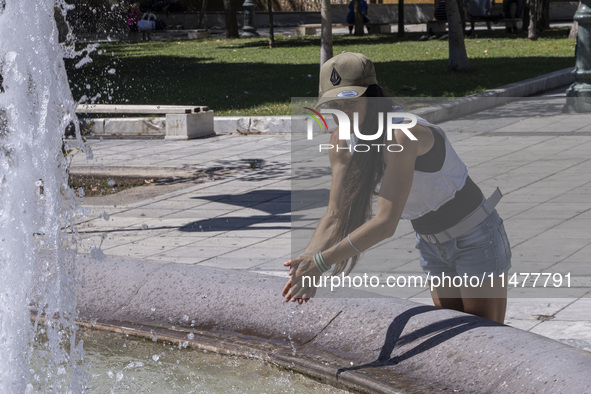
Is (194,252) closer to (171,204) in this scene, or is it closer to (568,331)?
(171,204)

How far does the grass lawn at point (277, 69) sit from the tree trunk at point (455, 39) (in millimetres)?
274

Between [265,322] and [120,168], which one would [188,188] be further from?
[265,322]

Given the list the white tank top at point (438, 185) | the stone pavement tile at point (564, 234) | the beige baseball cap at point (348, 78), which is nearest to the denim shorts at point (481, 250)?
the white tank top at point (438, 185)

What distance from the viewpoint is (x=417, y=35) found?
28.6 metres

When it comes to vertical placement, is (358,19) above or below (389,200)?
below

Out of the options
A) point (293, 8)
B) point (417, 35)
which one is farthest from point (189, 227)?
point (293, 8)

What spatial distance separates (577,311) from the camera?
490cm

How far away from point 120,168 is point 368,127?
7.57 metres

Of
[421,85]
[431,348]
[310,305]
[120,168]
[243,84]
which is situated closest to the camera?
[431,348]

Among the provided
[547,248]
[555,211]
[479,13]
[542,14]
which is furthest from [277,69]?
[547,248]

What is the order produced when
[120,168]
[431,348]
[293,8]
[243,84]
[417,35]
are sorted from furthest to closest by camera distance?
[293,8]
[417,35]
[243,84]
[120,168]
[431,348]

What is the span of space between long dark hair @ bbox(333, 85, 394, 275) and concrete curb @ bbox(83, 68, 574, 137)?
27.9 feet

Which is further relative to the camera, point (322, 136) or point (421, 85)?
point (421, 85)

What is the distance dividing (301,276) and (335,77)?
77cm
